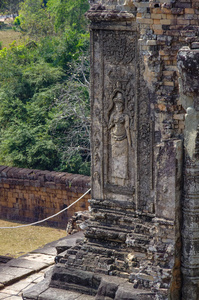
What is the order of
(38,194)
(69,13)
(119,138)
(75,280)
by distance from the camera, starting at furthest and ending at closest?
1. (69,13)
2. (38,194)
3. (119,138)
4. (75,280)

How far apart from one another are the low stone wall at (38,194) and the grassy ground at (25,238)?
381mm

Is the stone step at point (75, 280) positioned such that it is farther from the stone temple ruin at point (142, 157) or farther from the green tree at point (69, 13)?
the green tree at point (69, 13)

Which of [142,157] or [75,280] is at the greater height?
[142,157]

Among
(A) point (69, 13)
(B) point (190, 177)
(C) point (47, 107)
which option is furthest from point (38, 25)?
(B) point (190, 177)

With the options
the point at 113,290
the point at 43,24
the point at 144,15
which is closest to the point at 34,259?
the point at 113,290

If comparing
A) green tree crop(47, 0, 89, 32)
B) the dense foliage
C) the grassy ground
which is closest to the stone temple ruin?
the grassy ground

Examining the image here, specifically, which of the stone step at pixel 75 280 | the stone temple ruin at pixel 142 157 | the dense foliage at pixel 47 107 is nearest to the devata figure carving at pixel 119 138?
the stone temple ruin at pixel 142 157

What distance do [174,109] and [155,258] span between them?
1.68 metres

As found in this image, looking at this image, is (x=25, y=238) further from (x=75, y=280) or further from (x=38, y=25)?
(x=38, y=25)

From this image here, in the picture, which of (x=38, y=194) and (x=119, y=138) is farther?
(x=38, y=194)

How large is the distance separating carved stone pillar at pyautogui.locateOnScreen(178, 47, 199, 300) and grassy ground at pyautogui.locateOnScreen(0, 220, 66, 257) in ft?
16.6

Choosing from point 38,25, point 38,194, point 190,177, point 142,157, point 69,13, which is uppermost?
point 69,13

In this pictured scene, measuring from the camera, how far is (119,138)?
7969 millimetres

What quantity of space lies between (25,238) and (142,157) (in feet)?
18.0
